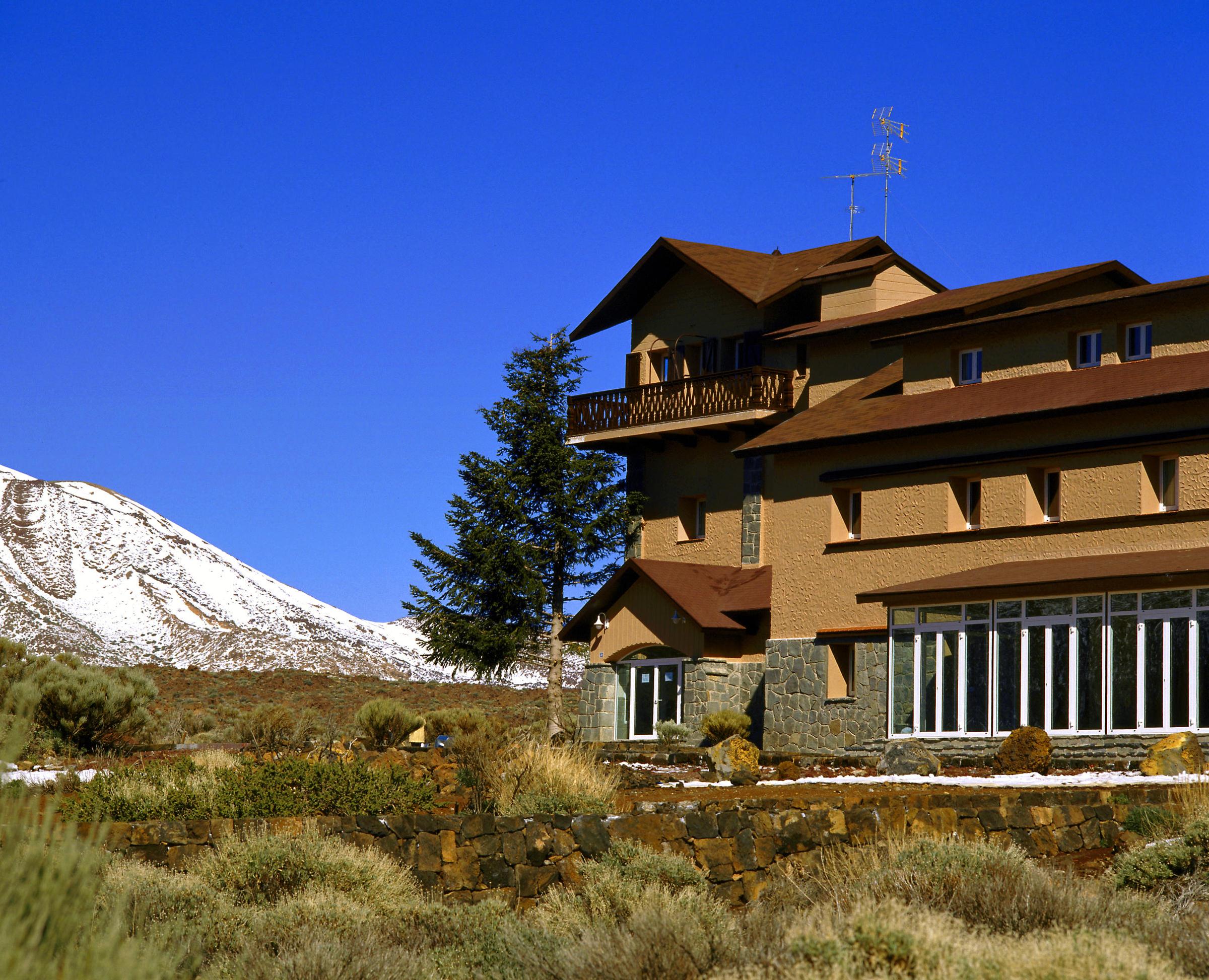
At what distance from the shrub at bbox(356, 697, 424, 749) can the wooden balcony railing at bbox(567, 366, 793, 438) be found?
8421 millimetres

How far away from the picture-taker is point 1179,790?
47.3ft

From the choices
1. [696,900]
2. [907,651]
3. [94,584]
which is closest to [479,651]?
[907,651]

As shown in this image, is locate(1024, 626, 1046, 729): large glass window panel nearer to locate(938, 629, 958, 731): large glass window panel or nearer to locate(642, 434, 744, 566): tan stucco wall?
locate(938, 629, 958, 731): large glass window panel

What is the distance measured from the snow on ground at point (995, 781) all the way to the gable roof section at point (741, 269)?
1416 centimetres

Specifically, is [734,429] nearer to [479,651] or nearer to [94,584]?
[479,651]

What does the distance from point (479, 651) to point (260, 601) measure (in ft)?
176

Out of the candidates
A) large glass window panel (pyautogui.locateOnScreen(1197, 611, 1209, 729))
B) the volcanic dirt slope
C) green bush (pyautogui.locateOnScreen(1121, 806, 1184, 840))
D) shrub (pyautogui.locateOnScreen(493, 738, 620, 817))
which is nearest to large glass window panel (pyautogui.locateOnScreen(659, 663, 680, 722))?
large glass window panel (pyautogui.locateOnScreen(1197, 611, 1209, 729))

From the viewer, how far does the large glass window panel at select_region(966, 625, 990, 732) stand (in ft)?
74.8

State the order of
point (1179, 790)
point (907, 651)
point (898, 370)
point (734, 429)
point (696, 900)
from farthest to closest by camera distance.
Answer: point (734, 429), point (898, 370), point (907, 651), point (1179, 790), point (696, 900)

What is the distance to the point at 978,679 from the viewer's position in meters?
23.0

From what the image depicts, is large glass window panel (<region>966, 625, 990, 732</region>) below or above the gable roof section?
below

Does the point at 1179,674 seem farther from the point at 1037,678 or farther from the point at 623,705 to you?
the point at 623,705

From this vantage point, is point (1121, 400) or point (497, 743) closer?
point (497, 743)

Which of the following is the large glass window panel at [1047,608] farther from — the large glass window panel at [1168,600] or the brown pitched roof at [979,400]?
the brown pitched roof at [979,400]
